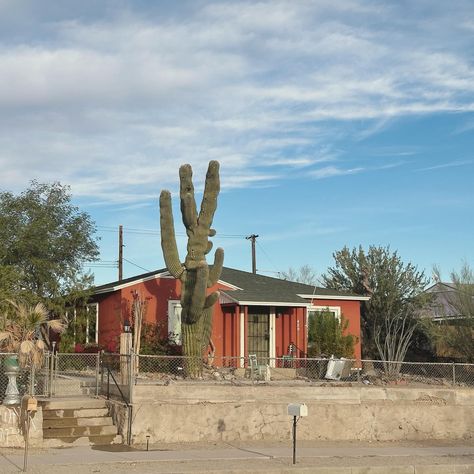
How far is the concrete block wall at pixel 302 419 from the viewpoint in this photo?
15.6 metres

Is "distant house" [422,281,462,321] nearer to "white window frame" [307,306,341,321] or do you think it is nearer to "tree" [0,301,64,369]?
"white window frame" [307,306,341,321]

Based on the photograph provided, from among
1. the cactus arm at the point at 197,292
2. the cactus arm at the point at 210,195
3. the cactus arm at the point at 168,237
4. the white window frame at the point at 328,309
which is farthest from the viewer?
the white window frame at the point at 328,309

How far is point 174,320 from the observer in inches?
966

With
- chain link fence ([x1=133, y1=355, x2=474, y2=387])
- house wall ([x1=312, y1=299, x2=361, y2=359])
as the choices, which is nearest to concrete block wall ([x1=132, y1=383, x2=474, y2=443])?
chain link fence ([x1=133, y1=355, x2=474, y2=387])

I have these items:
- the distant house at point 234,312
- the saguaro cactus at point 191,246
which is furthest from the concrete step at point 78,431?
the distant house at point 234,312

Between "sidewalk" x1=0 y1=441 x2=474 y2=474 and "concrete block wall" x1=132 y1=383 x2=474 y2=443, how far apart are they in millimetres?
487

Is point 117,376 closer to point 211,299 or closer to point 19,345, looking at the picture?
point 19,345

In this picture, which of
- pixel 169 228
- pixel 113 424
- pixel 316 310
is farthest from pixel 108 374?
pixel 316 310

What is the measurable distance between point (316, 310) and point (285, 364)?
4.25 m

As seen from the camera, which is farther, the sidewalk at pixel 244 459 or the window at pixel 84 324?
the window at pixel 84 324

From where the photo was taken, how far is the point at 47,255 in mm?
25375

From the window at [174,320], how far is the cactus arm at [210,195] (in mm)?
4876

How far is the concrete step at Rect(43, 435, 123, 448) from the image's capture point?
1459 cm

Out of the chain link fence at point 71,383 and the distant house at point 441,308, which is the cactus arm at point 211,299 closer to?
the chain link fence at point 71,383
